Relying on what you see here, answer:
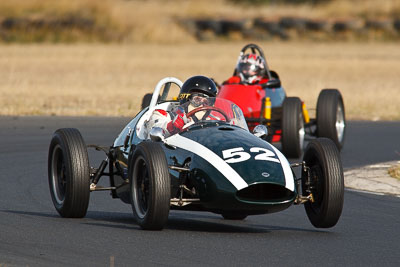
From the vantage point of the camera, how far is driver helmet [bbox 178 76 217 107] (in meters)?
11.1

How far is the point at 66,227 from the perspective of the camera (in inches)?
405

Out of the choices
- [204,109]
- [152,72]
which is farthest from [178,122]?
[152,72]

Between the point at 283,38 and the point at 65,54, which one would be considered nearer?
the point at 65,54

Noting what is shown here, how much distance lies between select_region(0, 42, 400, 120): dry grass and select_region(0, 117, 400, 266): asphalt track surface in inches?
482

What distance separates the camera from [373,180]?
1412 centimetres

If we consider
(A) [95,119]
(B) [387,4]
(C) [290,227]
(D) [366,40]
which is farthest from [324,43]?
(C) [290,227]

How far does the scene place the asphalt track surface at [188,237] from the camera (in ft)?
28.4

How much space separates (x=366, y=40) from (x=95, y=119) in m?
33.1

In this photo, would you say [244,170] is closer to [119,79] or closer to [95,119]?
[95,119]

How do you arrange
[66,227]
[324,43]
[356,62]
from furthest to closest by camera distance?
[324,43] < [356,62] < [66,227]

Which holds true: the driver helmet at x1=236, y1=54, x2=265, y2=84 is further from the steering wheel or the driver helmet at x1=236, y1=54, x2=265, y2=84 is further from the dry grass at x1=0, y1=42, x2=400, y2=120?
the steering wheel

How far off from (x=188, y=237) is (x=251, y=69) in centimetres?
996

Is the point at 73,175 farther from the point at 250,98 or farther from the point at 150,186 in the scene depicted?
the point at 250,98

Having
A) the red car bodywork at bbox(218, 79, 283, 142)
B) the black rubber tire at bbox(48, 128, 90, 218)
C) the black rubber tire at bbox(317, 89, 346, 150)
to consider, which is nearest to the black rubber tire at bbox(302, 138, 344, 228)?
the black rubber tire at bbox(48, 128, 90, 218)
